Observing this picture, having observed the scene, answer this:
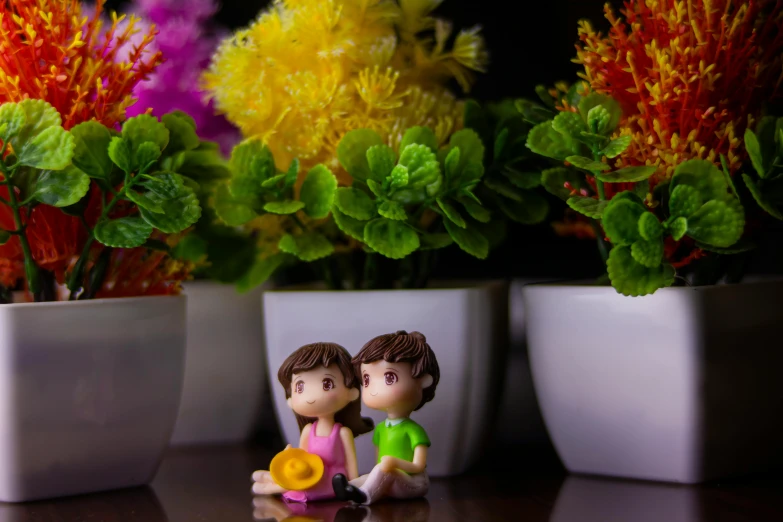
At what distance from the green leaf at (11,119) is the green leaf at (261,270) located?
21 cm

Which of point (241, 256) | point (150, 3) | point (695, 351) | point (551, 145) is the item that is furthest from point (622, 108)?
point (150, 3)

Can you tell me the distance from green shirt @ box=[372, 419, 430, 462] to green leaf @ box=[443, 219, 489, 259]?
0.12 m

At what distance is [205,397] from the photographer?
0.73 meters

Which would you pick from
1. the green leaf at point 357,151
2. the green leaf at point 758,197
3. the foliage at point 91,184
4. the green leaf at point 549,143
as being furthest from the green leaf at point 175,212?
the green leaf at point 758,197

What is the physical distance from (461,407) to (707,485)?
16 cm

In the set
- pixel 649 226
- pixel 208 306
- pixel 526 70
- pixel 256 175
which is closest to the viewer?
pixel 649 226

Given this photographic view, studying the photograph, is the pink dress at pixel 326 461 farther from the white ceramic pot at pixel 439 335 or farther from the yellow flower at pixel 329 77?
the yellow flower at pixel 329 77

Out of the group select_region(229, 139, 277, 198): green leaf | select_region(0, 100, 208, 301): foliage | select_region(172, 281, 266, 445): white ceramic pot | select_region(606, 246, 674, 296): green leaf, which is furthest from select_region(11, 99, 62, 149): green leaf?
select_region(606, 246, 674, 296): green leaf

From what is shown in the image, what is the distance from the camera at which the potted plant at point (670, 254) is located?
522mm

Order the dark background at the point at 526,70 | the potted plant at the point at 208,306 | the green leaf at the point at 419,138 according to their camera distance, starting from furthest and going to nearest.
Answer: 1. the dark background at the point at 526,70
2. the potted plant at the point at 208,306
3. the green leaf at the point at 419,138

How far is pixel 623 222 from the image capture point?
20.3 inches

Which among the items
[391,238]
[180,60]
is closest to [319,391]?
[391,238]

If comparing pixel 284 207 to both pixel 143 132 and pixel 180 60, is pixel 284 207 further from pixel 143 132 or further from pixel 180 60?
pixel 180 60

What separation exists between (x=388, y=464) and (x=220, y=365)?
0.25 m
